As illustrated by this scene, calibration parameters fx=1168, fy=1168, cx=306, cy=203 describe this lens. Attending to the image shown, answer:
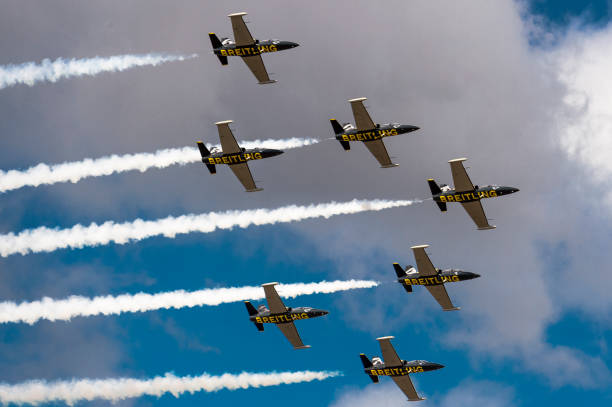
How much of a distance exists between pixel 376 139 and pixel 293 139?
9583mm

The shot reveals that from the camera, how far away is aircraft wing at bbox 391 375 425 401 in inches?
5674

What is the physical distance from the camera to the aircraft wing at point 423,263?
13612cm

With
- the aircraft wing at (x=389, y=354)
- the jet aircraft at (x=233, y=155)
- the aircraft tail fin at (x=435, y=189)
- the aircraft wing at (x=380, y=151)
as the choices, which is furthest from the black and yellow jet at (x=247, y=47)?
the aircraft wing at (x=389, y=354)

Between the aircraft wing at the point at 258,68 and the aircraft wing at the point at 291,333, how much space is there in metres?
29.1

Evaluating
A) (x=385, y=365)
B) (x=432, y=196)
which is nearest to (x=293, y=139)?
(x=432, y=196)

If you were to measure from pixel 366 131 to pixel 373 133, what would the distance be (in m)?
0.82

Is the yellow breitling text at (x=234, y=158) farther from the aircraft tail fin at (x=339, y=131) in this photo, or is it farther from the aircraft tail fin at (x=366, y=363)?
the aircraft tail fin at (x=366, y=363)

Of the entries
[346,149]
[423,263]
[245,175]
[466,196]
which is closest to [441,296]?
[423,263]

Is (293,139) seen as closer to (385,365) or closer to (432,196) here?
(432,196)

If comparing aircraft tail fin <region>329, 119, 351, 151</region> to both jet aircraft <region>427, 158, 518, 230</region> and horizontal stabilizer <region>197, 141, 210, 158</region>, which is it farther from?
horizontal stabilizer <region>197, 141, 210, 158</region>

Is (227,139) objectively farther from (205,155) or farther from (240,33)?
(240,33)

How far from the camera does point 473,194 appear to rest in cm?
13188

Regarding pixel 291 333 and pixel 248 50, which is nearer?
pixel 248 50

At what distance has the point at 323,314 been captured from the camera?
135625 mm
